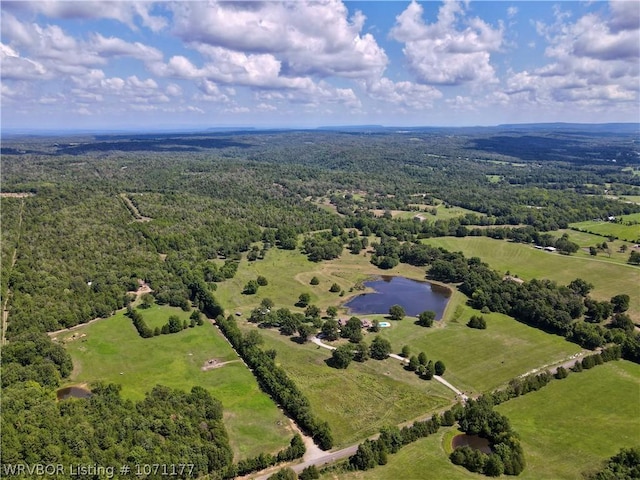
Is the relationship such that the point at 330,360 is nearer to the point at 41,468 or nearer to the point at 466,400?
the point at 466,400

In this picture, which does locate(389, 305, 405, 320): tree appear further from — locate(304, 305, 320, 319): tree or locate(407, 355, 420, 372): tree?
locate(407, 355, 420, 372): tree

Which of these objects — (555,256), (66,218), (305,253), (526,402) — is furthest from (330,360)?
(66,218)

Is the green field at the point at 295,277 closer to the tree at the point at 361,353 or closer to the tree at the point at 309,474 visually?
the tree at the point at 361,353

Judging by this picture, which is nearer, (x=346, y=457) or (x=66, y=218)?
(x=346, y=457)

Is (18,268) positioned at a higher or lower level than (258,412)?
higher

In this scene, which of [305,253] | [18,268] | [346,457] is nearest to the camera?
[346,457]

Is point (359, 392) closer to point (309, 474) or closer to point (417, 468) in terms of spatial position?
point (417, 468)

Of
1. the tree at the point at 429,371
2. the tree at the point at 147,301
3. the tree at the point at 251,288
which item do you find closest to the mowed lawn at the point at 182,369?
the tree at the point at 147,301
